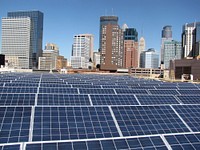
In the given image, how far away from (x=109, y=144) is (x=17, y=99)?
28.4 feet

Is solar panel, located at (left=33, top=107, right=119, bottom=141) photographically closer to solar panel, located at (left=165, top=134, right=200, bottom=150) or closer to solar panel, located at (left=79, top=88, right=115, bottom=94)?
solar panel, located at (left=165, top=134, right=200, bottom=150)

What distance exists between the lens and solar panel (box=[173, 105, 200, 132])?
14823 mm

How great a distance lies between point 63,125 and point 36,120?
4.40ft

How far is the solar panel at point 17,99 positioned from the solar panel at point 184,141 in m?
8.89

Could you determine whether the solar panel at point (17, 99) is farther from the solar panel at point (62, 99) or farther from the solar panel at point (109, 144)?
the solar panel at point (109, 144)

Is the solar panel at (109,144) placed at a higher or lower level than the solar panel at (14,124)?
lower

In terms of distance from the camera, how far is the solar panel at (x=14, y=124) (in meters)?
11.5

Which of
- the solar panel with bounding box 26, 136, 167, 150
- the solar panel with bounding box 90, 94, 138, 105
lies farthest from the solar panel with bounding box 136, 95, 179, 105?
the solar panel with bounding box 26, 136, 167, 150

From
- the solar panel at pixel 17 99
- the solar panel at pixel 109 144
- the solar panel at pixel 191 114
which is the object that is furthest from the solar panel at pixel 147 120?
the solar panel at pixel 17 99

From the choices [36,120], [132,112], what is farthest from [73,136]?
[132,112]

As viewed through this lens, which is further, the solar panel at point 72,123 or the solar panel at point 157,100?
the solar panel at point 157,100

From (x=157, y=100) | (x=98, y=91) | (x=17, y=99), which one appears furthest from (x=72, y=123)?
(x=98, y=91)

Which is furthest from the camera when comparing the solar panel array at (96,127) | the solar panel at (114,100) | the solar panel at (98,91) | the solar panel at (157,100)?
the solar panel at (98,91)

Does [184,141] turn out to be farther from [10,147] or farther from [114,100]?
[114,100]
